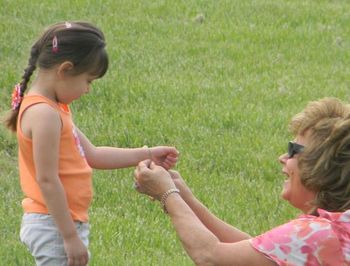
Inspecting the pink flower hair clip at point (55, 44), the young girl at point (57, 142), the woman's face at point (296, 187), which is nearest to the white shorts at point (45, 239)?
the young girl at point (57, 142)

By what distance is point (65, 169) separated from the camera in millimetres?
4422

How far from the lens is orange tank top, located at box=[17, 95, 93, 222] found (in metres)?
4.38

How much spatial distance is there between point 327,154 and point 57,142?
3.63ft

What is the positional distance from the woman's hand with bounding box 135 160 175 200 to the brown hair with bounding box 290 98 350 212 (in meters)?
0.53

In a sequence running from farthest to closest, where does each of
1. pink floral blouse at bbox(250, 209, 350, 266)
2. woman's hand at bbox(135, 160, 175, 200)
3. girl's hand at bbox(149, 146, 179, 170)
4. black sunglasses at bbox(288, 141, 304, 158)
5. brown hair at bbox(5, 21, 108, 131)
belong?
girl's hand at bbox(149, 146, 179, 170), brown hair at bbox(5, 21, 108, 131), woman's hand at bbox(135, 160, 175, 200), black sunglasses at bbox(288, 141, 304, 158), pink floral blouse at bbox(250, 209, 350, 266)

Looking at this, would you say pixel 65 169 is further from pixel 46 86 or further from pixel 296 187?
pixel 296 187

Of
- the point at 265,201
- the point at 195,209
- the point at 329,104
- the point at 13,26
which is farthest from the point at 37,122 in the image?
the point at 13,26

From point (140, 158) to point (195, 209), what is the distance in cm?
45

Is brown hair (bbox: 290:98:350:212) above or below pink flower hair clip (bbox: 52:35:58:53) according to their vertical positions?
below

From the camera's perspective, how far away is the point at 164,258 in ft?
20.0

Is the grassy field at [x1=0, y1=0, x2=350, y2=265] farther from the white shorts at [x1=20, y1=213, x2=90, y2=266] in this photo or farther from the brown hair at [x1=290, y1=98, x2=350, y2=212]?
the brown hair at [x1=290, y1=98, x2=350, y2=212]

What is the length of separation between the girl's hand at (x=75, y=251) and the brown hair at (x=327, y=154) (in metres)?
1.01

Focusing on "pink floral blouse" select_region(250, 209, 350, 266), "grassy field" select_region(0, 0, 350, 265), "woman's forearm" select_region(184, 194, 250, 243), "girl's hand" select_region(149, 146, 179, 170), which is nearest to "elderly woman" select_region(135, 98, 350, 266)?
"pink floral blouse" select_region(250, 209, 350, 266)

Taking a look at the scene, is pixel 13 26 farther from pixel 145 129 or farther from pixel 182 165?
pixel 182 165
